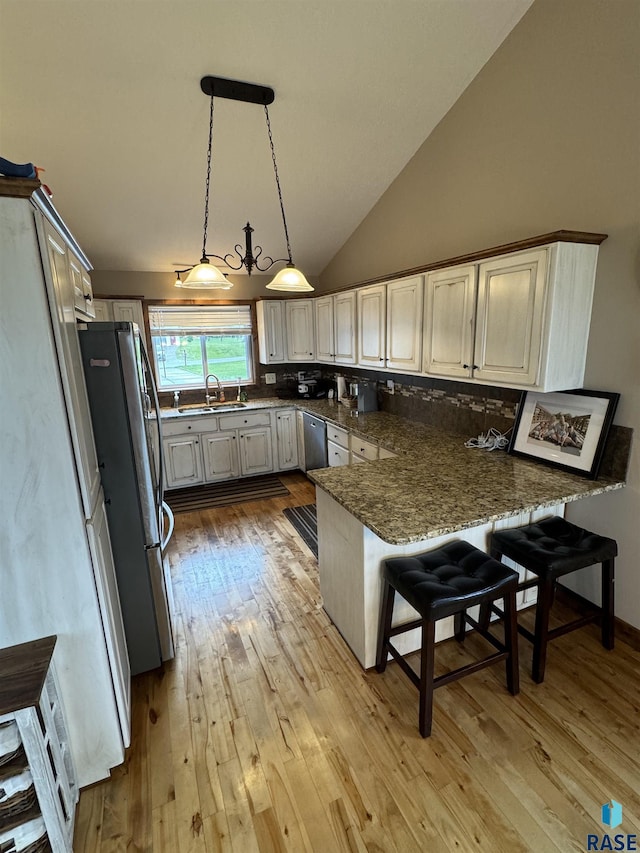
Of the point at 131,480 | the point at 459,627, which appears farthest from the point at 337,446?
the point at 131,480

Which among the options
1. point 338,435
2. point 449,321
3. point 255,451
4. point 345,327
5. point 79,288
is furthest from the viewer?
point 255,451

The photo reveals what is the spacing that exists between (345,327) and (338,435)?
43.6 inches

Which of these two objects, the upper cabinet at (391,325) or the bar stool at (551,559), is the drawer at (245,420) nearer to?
the upper cabinet at (391,325)

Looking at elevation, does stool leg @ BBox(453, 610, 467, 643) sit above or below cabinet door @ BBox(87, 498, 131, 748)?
below

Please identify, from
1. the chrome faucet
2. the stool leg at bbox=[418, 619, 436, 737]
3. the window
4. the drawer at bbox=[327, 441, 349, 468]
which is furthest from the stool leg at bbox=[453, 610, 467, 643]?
the window

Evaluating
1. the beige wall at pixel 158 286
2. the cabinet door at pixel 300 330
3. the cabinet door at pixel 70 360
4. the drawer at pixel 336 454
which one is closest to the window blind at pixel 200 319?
the beige wall at pixel 158 286

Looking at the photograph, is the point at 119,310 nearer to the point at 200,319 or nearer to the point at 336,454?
the point at 200,319

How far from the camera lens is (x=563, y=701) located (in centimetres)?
186

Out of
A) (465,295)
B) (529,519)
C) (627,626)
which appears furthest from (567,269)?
(627,626)

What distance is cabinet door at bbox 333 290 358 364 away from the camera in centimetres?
397

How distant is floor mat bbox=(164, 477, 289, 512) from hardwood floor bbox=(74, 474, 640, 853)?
192 centimetres

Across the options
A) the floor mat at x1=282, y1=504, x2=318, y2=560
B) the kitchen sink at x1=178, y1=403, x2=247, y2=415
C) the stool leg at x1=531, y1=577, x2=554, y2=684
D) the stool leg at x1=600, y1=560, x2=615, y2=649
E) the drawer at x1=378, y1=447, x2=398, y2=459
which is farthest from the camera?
the kitchen sink at x1=178, y1=403, x2=247, y2=415

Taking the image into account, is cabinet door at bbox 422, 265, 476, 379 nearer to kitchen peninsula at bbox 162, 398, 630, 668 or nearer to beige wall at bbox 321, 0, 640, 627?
beige wall at bbox 321, 0, 640, 627

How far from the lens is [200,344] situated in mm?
4945
